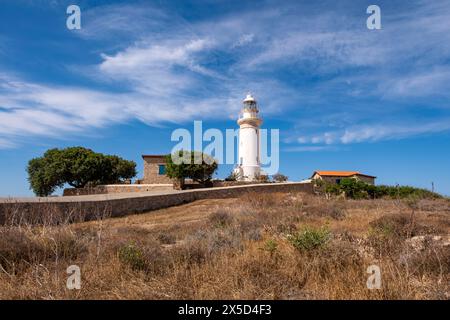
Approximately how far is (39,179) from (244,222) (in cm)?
3629

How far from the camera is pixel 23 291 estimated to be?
3998 mm

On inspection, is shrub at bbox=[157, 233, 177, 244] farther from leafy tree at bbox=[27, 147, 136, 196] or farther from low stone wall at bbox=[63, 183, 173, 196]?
leafy tree at bbox=[27, 147, 136, 196]

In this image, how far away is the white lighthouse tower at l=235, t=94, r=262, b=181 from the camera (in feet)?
129

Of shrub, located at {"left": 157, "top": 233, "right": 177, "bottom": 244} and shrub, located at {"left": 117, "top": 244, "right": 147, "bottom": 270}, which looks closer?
shrub, located at {"left": 117, "top": 244, "right": 147, "bottom": 270}

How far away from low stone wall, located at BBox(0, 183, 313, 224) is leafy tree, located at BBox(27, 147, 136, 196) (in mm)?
18738

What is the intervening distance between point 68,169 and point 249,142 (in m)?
22.2

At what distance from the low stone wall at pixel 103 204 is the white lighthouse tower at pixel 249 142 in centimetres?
835

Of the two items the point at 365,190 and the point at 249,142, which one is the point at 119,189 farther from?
the point at 365,190

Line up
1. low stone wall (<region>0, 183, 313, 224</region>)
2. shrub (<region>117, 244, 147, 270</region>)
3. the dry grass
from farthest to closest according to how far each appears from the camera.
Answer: low stone wall (<region>0, 183, 313, 224</region>) < shrub (<region>117, 244, 147, 270</region>) < the dry grass

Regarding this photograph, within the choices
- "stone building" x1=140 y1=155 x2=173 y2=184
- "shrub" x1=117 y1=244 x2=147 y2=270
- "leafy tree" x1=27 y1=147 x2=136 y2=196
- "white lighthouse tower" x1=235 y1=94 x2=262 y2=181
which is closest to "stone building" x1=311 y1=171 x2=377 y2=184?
"white lighthouse tower" x1=235 y1=94 x2=262 y2=181

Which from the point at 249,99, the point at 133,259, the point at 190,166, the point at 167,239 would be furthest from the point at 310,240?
Result: the point at 249,99

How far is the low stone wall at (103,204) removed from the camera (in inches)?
531

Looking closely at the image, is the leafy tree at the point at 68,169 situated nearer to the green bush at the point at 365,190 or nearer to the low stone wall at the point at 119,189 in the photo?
the low stone wall at the point at 119,189
